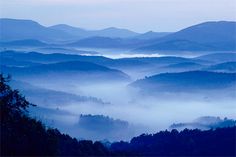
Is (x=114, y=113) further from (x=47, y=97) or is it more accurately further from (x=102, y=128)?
(x=102, y=128)

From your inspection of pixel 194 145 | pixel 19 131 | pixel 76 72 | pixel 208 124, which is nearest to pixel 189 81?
pixel 76 72

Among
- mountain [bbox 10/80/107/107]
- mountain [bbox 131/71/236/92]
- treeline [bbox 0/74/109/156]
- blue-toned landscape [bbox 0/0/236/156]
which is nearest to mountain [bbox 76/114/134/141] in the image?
blue-toned landscape [bbox 0/0/236/156]

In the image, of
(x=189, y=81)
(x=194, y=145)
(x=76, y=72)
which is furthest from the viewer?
(x=76, y=72)

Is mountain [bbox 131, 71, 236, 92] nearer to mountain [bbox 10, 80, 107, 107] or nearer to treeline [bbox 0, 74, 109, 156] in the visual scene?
mountain [bbox 10, 80, 107, 107]

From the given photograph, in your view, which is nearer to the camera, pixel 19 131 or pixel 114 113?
pixel 19 131

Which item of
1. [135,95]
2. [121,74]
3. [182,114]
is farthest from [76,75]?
[182,114]

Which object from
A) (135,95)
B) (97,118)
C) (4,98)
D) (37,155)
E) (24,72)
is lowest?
(37,155)

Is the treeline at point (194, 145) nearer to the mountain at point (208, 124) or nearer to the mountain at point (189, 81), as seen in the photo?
the mountain at point (208, 124)

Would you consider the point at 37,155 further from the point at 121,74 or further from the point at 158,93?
the point at 121,74
